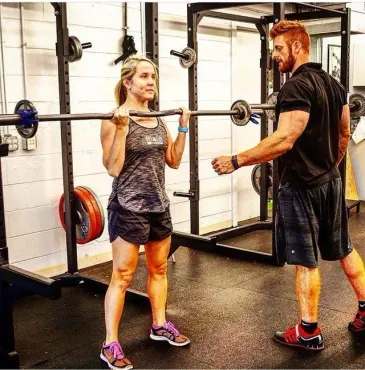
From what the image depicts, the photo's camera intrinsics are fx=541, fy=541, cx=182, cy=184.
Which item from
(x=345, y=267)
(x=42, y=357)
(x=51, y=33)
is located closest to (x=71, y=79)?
(x=51, y=33)

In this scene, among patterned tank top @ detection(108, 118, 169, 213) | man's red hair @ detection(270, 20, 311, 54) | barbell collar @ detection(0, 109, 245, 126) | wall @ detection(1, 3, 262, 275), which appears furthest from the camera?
wall @ detection(1, 3, 262, 275)

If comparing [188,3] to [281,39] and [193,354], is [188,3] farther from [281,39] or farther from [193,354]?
[193,354]

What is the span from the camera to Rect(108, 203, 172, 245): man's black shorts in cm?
234

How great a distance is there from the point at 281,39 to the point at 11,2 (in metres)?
1.79

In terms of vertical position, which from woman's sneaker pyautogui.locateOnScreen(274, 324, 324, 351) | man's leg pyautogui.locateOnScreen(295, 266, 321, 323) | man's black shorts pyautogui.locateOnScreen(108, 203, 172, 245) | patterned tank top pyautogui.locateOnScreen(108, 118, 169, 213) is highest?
patterned tank top pyautogui.locateOnScreen(108, 118, 169, 213)

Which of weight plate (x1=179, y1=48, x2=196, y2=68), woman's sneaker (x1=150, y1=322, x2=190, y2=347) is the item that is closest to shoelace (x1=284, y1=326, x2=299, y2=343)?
woman's sneaker (x1=150, y1=322, x2=190, y2=347)

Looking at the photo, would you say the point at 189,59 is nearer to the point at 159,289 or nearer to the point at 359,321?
the point at 159,289

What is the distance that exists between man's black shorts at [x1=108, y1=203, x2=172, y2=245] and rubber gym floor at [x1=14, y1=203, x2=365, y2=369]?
0.59 meters

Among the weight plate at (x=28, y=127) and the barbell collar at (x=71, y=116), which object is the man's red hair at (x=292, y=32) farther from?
the weight plate at (x=28, y=127)

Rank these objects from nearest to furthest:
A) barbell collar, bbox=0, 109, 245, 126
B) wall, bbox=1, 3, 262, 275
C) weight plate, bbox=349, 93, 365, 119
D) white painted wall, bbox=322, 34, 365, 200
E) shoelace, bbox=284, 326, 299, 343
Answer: barbell collar, bbox=0, 109, 245, 126, shoelace, bbox=284, 326, 299, 343, wall, bbox=1, 3, 262, 275, weight plate, bbox=349, 93, 365, 119, white painted wall, bbox=322, 34, 365, 200

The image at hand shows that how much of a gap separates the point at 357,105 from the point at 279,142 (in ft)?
10.5

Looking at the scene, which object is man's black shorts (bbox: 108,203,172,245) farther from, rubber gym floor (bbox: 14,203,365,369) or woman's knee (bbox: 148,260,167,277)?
rubber gym floor (bbox: 14,203,365,369)

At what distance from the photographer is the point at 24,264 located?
3.57 meters

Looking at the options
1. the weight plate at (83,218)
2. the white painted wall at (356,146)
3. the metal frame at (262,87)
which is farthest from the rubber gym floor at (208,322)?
the white painted wall at (356,146)
